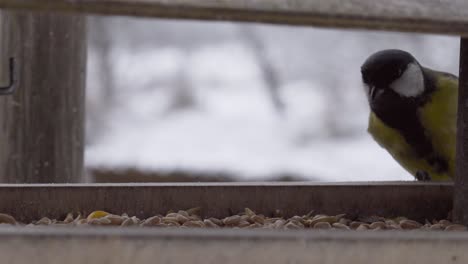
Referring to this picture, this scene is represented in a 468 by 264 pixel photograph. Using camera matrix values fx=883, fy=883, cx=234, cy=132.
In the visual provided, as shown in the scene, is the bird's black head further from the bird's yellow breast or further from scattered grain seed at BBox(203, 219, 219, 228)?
scattered grain seed at BBox(203, 219, 219, 228)

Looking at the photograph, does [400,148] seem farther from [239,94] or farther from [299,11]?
[239,94]

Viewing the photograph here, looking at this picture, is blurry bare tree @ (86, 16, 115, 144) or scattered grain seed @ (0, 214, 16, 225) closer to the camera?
scattered grain seed @ (0, 214, 16, 225)

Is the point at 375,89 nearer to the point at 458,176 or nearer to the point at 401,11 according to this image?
the point at 458,176

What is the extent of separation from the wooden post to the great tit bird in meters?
0.80

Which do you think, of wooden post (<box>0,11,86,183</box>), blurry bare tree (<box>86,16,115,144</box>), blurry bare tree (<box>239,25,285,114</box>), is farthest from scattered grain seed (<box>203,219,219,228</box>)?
blurry bare tree (<box>239,25,285,114</box>)

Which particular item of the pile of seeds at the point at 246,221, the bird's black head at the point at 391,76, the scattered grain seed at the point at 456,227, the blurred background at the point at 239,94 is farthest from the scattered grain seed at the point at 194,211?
the blurred background at the point at 239,94

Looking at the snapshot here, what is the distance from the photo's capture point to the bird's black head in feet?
7.79

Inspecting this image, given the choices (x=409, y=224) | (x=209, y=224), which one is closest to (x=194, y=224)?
(x=209, y=224)

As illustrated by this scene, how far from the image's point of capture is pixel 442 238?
102cm

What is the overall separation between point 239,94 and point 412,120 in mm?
5645

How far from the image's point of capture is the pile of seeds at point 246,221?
60.5 inches

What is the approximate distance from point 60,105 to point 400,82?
944mm

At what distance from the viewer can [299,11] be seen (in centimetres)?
110

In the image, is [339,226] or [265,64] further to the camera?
[265,64]
